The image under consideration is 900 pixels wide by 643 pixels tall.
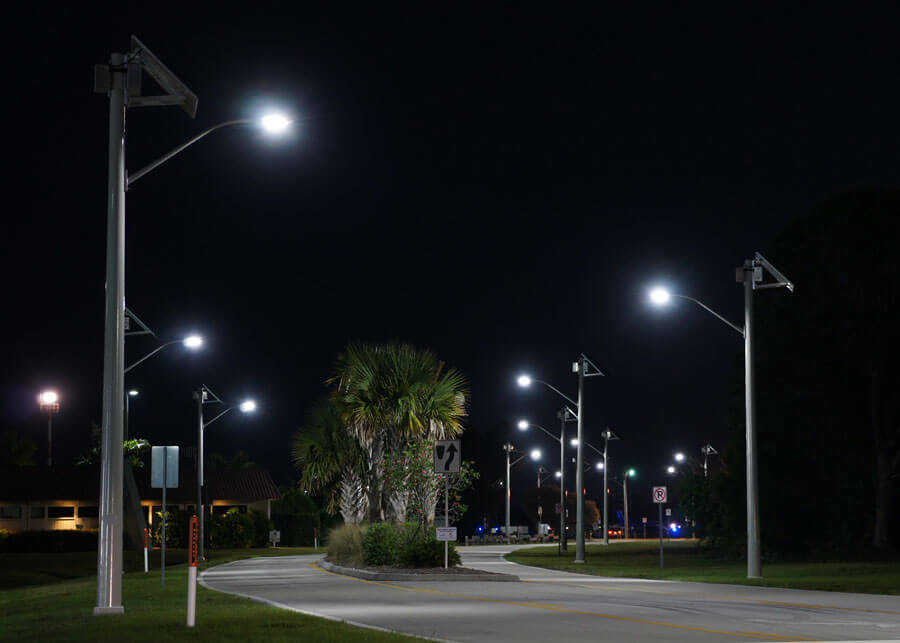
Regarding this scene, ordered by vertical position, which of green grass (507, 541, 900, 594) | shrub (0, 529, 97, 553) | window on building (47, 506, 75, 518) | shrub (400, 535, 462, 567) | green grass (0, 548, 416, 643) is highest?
green grass (0, 548, 416, 643)

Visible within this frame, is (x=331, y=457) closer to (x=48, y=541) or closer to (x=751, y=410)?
(x=751, y=410)

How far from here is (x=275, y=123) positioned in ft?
58.4

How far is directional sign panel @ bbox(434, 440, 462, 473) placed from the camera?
29844 mm

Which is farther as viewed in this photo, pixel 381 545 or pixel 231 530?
pixel 231 530

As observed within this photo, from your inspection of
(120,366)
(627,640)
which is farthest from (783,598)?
(120,366)

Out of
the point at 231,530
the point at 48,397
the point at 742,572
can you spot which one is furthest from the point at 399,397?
the point at 48,397

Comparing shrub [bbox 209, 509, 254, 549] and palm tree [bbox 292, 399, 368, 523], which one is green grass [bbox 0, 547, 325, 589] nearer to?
palm tree [bbox 292, 399, 368, 523]

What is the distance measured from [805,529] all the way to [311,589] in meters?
25.7

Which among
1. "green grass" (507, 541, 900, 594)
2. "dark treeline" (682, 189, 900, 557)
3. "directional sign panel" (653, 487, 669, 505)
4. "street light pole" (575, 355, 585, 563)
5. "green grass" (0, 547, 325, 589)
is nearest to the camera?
"green grass" (507, 541, 900, 594)

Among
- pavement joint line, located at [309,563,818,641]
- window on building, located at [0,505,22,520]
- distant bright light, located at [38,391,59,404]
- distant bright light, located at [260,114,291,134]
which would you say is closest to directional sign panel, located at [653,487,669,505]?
pavement joint line, located at [309,563,818,641]

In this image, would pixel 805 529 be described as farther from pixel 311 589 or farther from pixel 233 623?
pixel 233 623

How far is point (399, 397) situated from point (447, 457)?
8.50 meters

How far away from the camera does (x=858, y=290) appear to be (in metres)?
45.6

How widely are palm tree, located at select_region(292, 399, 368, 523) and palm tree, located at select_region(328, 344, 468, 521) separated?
752 centimetres
